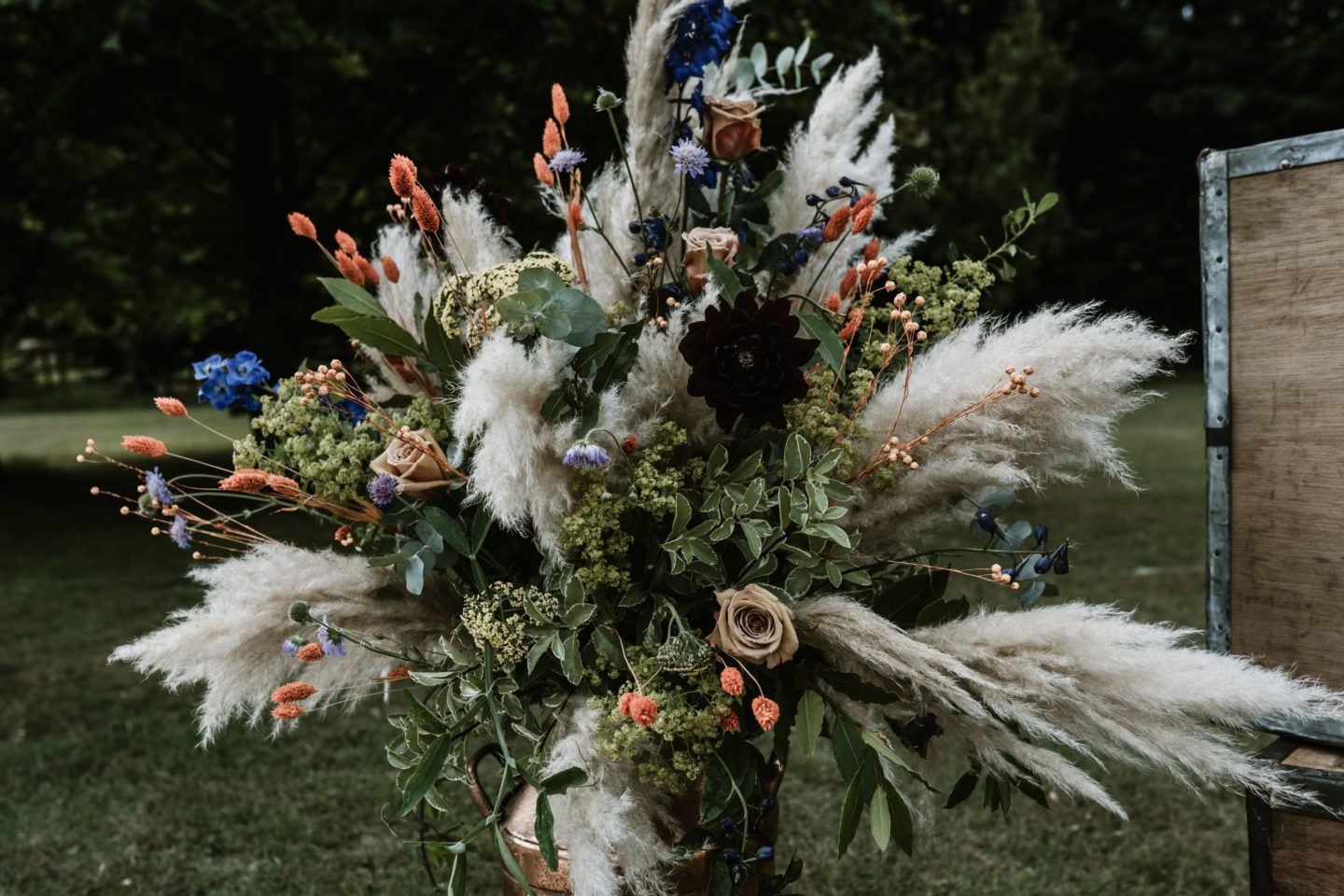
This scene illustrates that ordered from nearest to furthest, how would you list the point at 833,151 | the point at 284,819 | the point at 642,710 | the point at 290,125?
the point at 642,710 < the point at 833,151 < the point at 284,819 < the point at 290,125

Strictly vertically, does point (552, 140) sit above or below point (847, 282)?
above

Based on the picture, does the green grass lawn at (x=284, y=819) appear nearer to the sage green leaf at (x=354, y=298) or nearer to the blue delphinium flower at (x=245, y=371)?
the blue delphinium flower at (x=245, y=371)

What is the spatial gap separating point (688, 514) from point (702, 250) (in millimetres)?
395

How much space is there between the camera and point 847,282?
1.47m

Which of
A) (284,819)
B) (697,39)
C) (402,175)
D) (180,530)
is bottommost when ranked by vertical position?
(284,819)

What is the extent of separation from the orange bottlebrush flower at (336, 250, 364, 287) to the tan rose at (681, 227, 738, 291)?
0.47m

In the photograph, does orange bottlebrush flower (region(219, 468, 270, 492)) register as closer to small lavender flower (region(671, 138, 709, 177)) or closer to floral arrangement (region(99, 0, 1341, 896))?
floral arrangement (region(99, 0, 1341, 896))

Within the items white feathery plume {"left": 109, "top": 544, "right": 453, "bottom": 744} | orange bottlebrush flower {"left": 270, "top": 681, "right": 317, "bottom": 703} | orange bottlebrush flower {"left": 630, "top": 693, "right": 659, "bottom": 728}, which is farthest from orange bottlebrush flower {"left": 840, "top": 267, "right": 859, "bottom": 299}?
orange bottlebrush flower {"left": 270, "top": 681, "right": 317, "bottom": 703}

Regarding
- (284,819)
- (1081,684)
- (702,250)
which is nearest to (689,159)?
(702,250)

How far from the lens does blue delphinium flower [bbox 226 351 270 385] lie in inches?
58.6

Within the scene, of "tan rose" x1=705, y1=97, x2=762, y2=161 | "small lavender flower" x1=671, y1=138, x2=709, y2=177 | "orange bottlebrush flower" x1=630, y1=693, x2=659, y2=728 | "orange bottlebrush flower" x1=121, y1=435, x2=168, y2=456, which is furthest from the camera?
"tan rose" x1=705, y1=97, x2=762, y2=161

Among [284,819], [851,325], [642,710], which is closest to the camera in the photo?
[642,710]

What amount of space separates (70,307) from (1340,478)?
12617 mm

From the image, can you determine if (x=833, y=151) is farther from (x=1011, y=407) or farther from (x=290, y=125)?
(x=290, y=125)
